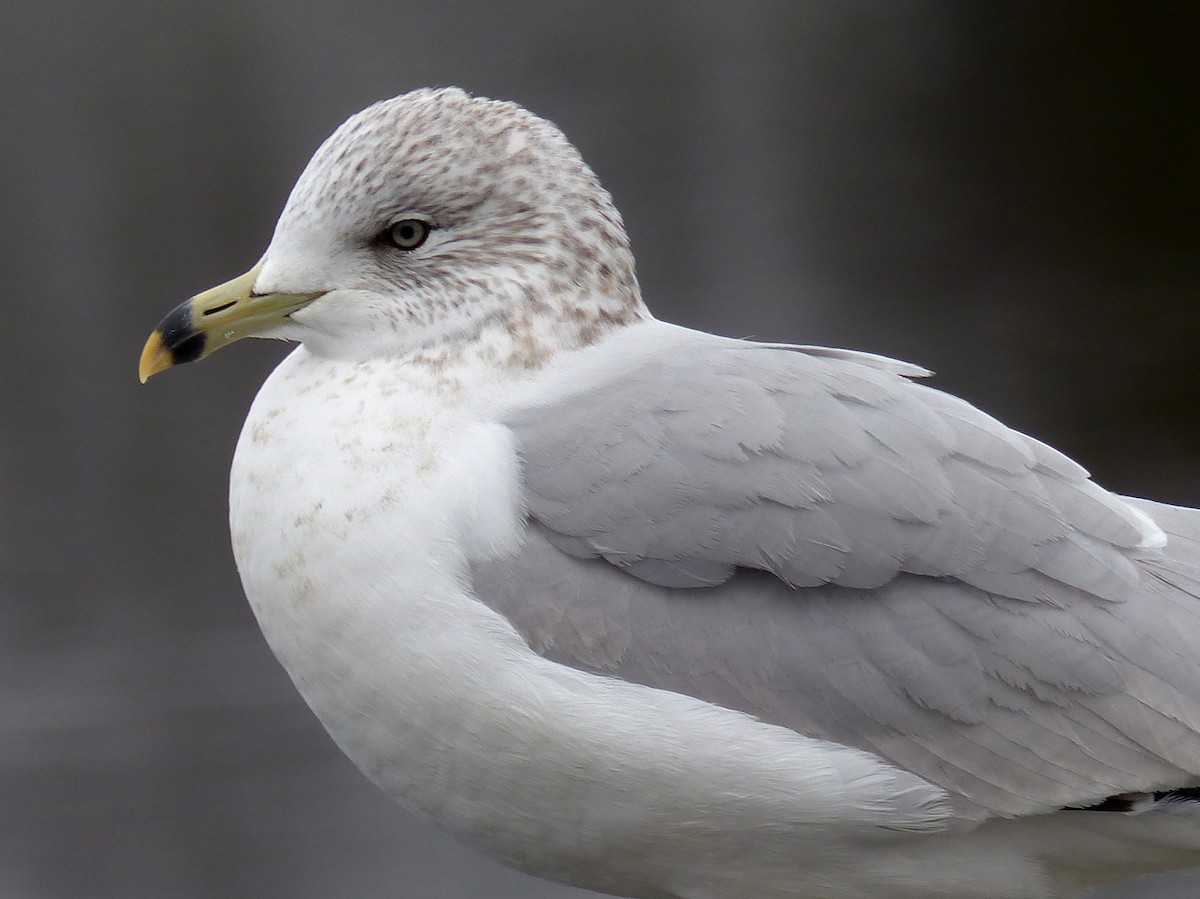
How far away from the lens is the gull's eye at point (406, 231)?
1.49 metres

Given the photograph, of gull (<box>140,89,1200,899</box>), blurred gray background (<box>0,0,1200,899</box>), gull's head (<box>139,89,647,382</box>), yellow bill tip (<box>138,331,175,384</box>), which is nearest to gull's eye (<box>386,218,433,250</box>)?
gull's head (<box>139,89,647,382</box>)

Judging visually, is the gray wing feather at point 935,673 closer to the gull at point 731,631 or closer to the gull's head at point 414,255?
the gull at point 731,631

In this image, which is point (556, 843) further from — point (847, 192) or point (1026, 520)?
point (847, 192)

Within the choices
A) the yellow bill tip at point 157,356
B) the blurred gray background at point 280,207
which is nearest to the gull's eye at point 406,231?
the yellow bill tip at point 157,356

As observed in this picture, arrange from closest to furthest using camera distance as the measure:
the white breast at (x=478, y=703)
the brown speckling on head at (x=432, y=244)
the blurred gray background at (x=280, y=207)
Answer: the white breast at (x=478, y=703), the brown speckling on head at (x=432, y=244), the blurred gray background at (x=280, y=207)

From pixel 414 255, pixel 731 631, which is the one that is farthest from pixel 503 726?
pixel 414 255

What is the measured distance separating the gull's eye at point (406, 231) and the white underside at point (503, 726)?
0.39ft

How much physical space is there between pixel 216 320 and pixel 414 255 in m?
0.20

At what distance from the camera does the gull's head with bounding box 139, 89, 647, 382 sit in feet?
4.84

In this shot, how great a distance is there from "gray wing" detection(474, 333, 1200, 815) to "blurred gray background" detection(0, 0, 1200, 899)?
1748mm

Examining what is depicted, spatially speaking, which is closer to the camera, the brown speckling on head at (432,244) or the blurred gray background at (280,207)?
the brown speckling on head at (432,244)

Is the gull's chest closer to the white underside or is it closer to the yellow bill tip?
the white underside

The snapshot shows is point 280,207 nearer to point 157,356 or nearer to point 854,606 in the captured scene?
point 157,356

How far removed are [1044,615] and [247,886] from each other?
205cm
